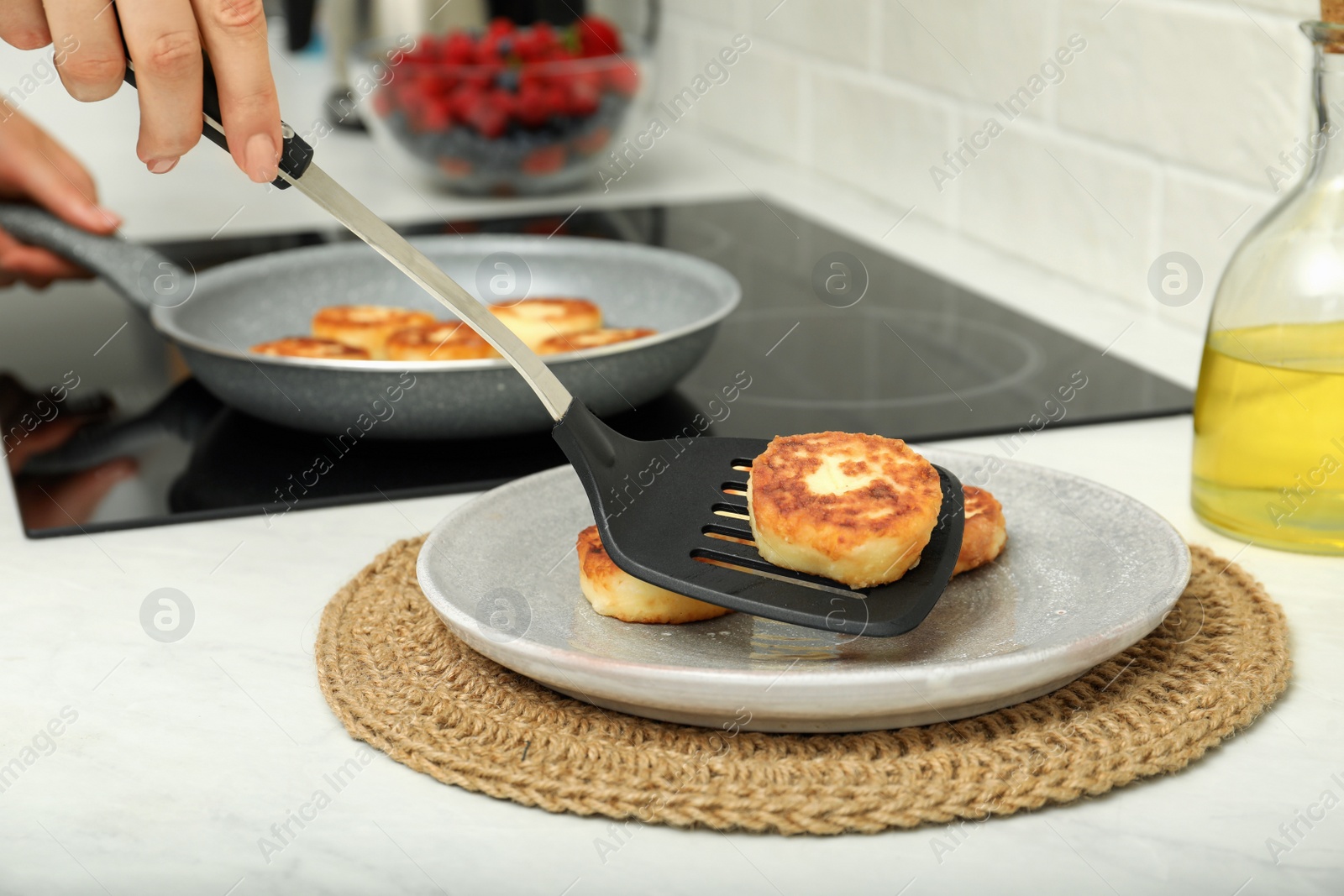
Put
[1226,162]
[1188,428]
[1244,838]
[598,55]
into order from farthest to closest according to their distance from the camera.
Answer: [598,55] → [1226,162] → [1188,428] → [1244,838]

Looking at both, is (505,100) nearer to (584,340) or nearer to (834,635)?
(584,340)

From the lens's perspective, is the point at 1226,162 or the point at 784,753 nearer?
Answer: the point at 784,753

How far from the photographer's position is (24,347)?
3.87 feet

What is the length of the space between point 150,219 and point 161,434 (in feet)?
2.59

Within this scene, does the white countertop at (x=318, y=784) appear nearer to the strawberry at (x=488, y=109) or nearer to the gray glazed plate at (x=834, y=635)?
the gray glazed plate at (x=834, y=635)

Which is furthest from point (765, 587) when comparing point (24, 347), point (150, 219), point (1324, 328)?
point (150, 219)

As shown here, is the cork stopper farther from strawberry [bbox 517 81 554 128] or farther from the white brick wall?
strawberry [bbox 517 81 554 128]

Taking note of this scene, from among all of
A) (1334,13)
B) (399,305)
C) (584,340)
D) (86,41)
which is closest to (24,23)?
(86,41)

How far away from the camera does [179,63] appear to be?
0.66m

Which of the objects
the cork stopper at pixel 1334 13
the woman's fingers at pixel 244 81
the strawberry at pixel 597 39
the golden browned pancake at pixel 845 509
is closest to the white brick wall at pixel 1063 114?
the strawberry at pixel 597 39

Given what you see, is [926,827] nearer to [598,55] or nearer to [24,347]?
[24,347]

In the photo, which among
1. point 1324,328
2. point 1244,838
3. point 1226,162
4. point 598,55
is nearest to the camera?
point 1244,838

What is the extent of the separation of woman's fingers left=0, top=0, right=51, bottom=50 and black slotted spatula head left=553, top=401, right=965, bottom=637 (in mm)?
323

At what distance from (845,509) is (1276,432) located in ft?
0.91
